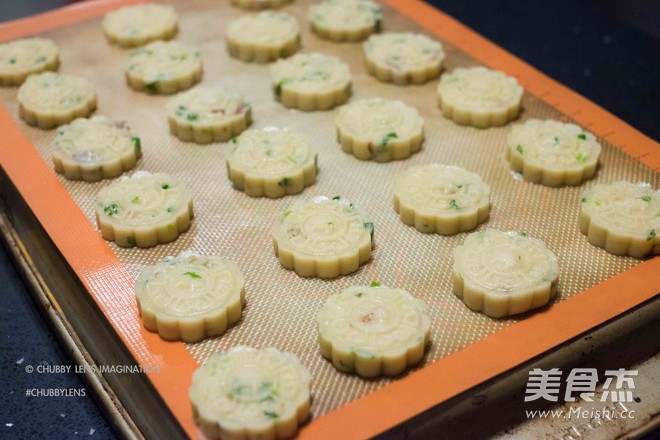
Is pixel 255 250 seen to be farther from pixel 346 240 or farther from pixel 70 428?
pixel 70 428

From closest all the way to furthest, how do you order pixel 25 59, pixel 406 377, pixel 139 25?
pixel 406 377, pixel 25 59, pixel 139 25

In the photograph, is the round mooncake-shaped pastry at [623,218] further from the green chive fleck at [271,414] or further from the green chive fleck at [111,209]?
the green chive fleck at [111,209]

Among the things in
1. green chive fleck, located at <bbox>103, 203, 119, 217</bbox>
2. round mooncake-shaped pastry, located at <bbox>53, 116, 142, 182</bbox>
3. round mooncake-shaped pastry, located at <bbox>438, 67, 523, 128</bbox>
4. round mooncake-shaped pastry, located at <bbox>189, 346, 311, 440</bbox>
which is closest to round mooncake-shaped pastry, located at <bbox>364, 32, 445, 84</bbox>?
round mooncake-shaped pastry, located at <bbox>438, 67, 523, 128</bbox>

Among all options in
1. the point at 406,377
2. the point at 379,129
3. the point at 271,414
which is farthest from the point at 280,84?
the point at 271,414

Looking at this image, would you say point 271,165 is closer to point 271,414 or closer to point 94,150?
point 94,150

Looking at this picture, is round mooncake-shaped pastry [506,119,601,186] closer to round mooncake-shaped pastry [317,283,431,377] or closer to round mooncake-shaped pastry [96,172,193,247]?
round mooncake-shaped pastry [317,283,431,377]

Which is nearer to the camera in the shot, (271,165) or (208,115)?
(271,165)

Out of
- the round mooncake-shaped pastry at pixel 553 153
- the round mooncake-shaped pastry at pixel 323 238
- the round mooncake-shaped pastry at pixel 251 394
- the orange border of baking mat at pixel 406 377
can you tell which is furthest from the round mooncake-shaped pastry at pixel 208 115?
the round mooncake-shaped pastry at pixel 251 394

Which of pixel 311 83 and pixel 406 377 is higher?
pixel 311 83
